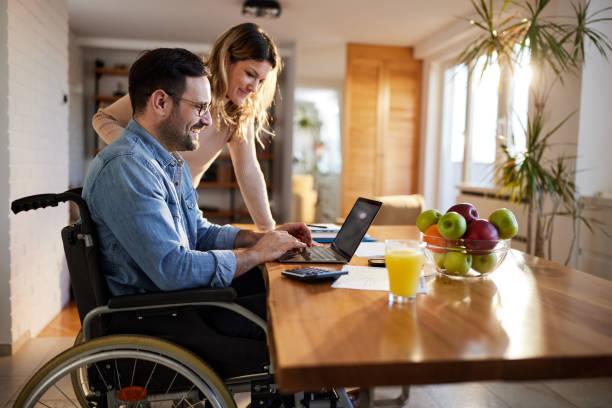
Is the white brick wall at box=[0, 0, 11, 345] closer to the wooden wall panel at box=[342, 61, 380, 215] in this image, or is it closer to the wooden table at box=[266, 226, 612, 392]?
the wooden table at box=[266, 226, 612, 392]

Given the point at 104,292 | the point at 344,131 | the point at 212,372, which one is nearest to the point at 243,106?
the point at 104,292

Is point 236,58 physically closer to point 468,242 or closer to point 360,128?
point 468,242

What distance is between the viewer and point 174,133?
144 cm

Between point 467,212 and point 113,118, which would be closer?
point 467,212

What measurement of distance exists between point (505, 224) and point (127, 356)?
988 millimetres

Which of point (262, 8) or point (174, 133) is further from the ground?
point (262, 8)

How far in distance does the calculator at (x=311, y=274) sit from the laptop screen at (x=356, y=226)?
0.27 metres

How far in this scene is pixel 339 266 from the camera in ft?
4.67

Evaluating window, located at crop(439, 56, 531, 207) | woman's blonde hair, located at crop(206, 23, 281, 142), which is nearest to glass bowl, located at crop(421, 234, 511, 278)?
woman's blonde hair, located at crop(206, 23, 281, 142)

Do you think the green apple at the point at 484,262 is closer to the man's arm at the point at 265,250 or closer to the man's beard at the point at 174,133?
the man's arm at the point at 265,250

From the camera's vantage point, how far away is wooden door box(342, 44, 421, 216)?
617 centimetres

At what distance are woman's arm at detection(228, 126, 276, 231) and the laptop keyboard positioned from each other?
0.52 metres

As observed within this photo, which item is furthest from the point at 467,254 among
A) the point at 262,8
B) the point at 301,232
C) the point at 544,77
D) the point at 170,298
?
the point at 262,8

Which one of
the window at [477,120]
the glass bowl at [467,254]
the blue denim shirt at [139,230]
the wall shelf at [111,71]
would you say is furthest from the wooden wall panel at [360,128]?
the blue denim shirt at [139,230]
